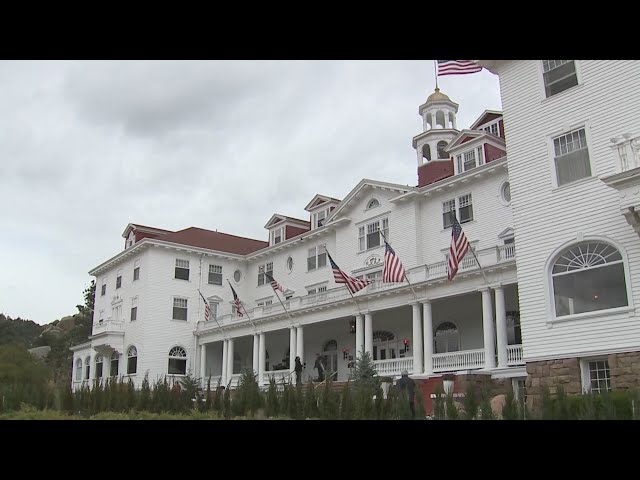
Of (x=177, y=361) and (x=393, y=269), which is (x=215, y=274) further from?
(x=393, y=269)

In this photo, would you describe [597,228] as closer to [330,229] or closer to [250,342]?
[330,229]

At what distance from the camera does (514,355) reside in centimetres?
2403

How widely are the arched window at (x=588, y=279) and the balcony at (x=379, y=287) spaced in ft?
20.8

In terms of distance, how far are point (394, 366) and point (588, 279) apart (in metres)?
12.6

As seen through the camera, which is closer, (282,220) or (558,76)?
(558,76)

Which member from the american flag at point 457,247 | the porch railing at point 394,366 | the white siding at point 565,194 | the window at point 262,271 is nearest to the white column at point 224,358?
the window at point 262,271

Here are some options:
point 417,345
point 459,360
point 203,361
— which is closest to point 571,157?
point 459,360

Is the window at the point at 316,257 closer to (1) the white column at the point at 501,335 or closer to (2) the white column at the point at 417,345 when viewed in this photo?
(2) the white column at the point at 417,345

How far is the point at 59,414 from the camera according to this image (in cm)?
1261

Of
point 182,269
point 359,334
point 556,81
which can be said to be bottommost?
point 359,334

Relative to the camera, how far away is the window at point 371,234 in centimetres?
3466

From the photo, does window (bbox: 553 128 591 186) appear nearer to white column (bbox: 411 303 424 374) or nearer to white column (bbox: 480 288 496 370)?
white column (bbox: 480 288 496 370)
